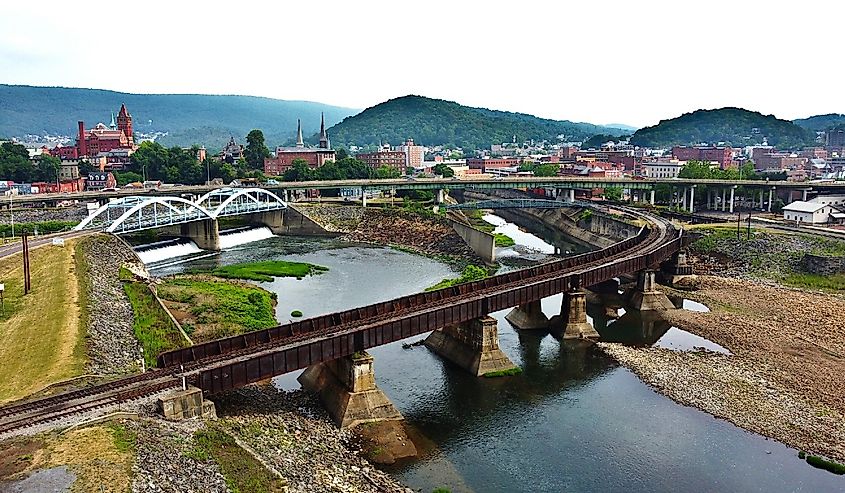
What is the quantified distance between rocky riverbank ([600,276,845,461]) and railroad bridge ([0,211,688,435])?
6.98m

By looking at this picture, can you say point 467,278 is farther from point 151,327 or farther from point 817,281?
point 817,281

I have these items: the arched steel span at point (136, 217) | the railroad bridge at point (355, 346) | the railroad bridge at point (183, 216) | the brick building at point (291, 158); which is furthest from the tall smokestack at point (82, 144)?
the railroad bridge at point (355, 346)

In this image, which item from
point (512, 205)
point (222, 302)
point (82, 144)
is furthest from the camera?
point (82, 144)

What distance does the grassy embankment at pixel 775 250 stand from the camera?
64750mm

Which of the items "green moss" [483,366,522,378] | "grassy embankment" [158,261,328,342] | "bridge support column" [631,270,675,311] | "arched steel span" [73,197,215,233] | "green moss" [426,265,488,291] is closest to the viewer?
"green moss" [483,366,522,378]

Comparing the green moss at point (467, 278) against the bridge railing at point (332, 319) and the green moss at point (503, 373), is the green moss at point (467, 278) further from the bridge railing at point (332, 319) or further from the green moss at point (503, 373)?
the green moss at point (503, 373)

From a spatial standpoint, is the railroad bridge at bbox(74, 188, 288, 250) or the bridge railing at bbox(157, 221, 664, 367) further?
the railroad bridge at bbox(74, 188, 288, 250)

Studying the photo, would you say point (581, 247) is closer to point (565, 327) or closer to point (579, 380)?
point (565, 327)

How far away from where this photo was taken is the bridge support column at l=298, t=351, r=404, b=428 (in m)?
32.0

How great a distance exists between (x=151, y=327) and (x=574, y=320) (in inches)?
1178

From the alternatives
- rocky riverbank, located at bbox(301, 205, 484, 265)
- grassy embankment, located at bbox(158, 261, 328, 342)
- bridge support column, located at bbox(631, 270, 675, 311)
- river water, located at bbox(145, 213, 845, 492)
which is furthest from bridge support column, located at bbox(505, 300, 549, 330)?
rocky riverbank, located at bbox(301, 205, 484, 265)

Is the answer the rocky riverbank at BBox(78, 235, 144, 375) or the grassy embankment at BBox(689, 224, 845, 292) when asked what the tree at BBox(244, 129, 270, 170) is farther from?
the grassy embankment at BBox(689, 224, 845, 292)

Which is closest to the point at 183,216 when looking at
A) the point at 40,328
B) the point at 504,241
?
the point at 504,241

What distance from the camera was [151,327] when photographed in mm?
42344
